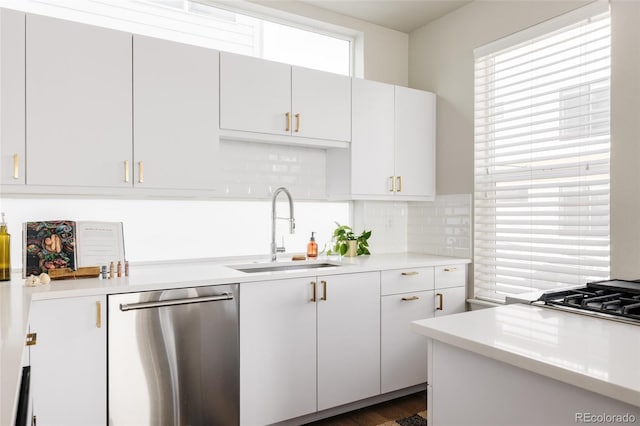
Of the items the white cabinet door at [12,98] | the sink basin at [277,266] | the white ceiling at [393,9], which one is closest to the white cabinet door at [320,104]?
the white ceiling at [393,9]

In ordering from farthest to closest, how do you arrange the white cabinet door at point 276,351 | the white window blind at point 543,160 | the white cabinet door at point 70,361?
1. the white window blind at point 543,160
2. the white cabinet door at point 276,351
3. the white cabinet door at point 70,361

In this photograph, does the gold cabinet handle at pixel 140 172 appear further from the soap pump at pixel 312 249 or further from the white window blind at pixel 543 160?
the white window blind at pixel 543 160

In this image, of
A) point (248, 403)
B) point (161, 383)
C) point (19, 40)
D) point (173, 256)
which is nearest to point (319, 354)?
point (248, 403)

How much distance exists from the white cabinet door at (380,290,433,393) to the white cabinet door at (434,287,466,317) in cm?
8

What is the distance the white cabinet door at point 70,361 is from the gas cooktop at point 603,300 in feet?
5.87

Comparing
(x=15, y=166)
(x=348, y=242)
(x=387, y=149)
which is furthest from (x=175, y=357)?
(x=387, y=149)

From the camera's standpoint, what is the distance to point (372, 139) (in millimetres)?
3068

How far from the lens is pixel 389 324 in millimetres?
2717

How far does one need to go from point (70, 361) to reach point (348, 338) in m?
1.41

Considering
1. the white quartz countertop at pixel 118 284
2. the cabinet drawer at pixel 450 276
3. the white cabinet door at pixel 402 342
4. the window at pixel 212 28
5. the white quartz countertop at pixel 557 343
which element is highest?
the window at pixel 212 28

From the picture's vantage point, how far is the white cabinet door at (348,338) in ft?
8.09

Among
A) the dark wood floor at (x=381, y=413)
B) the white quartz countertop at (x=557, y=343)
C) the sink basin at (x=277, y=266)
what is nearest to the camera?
the white quartz countertop at (x=557, y=343)

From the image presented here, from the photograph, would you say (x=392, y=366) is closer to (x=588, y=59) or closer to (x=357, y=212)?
(x=357, y=212)

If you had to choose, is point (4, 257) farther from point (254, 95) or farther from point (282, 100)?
point (282, 100)
